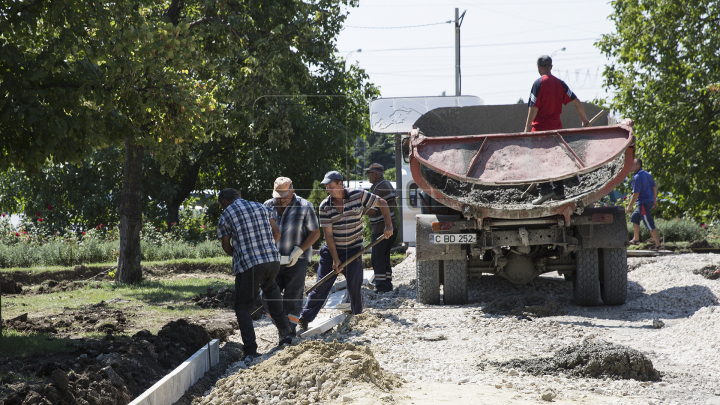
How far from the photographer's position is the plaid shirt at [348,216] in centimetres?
712

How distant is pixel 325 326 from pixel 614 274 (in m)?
3.57

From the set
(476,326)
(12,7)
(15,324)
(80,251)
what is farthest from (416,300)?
(80,251)

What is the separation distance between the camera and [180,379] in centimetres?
463

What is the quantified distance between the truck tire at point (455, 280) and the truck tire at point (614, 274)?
5.52 feet

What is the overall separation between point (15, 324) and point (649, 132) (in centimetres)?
1589

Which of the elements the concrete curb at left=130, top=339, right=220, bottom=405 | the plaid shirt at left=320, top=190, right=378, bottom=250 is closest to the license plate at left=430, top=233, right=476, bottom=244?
the plaid shirt at left=320, top=190, right=378, bottom=250

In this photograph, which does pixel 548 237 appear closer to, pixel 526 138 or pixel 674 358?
pixel 526 138

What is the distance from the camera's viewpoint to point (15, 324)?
6.95 metres

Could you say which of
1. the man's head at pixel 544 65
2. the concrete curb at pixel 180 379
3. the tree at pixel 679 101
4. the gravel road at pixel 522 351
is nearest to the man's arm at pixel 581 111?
the man's head at pixel 544 65

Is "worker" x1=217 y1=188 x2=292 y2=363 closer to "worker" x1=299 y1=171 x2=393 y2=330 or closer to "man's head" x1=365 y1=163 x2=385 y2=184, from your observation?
"worker" x1=299 y1=171 x2=393 y2=330

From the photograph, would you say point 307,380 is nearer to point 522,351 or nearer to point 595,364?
point 522,351

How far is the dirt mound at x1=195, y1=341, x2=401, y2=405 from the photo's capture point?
14.0ft

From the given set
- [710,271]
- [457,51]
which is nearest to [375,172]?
[710,271]

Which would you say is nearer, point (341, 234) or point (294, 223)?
point (294, 223)
